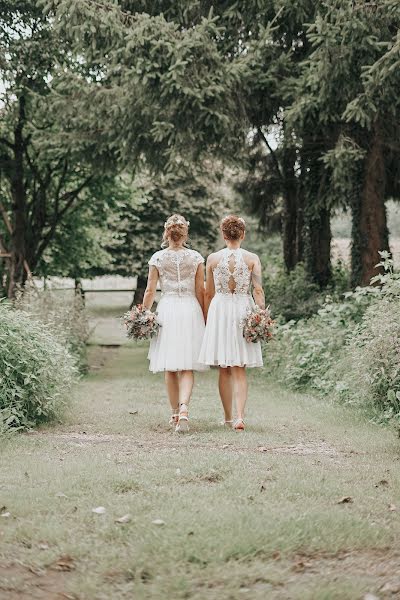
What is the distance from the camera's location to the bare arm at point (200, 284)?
30.1ft

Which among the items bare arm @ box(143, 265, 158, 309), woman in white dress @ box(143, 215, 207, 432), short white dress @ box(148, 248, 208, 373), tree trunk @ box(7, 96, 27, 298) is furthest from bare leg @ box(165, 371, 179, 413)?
tree trunk @ box(7, 96, 27, 298)

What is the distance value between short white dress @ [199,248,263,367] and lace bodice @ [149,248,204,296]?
269 mm

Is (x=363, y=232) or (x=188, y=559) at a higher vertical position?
(x=363, y=232)

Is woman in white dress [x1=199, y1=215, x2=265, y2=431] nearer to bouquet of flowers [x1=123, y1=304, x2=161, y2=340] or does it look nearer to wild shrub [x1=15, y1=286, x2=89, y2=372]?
bouquet of flowers [x1=123, y1=304, x2=161, y2=340]

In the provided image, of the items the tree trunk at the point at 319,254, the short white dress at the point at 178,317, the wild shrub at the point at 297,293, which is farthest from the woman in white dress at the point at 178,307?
the tree trunk at the point at 319,254

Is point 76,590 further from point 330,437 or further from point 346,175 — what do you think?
point 346,175

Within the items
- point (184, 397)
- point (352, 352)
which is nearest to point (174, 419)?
point (184, 397)

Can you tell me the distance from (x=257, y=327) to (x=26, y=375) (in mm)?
2474

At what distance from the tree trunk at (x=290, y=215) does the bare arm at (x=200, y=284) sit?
45.3 ft

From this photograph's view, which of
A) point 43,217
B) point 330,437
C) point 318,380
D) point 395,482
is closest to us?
point 395,482

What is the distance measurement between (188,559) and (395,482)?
2325 mm

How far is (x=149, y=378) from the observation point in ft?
51.0

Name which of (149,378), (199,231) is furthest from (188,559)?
(199,231)

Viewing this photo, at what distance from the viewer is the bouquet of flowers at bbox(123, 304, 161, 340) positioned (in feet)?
29.7
